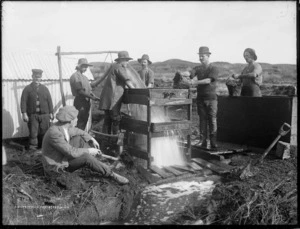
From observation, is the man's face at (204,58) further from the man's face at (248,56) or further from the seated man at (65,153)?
the seated man at (65,153)

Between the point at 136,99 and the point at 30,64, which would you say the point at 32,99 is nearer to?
the point at 30,64

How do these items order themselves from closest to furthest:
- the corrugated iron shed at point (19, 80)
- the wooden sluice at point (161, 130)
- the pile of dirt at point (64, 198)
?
the pile of dirt at point (64, 198)
the wooden sluice at point (161, 130)
the corrugated iron shed at point (19, 80)

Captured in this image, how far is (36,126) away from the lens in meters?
7.80

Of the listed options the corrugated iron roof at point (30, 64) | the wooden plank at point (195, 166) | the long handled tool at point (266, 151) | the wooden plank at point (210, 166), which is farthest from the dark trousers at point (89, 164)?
the corrugated iron roof at point (30, 64)

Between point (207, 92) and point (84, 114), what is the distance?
11.0 feet

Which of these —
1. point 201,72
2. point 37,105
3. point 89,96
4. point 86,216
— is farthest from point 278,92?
point 86,216

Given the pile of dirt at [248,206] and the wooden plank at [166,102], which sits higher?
the wooden plank at [166,102]

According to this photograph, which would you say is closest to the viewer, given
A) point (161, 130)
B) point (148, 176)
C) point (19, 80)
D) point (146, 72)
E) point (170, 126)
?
point (148, 176)

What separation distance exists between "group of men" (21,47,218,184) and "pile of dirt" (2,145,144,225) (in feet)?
0.78

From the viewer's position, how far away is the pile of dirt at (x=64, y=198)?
414 centimetres

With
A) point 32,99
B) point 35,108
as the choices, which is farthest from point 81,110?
point 32,99

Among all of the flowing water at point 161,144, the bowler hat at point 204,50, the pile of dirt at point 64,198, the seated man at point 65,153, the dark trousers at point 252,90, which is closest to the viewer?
the pile of dirt at point 64,198

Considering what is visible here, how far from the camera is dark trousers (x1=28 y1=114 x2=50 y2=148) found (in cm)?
777

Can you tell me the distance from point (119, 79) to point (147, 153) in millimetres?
1775
